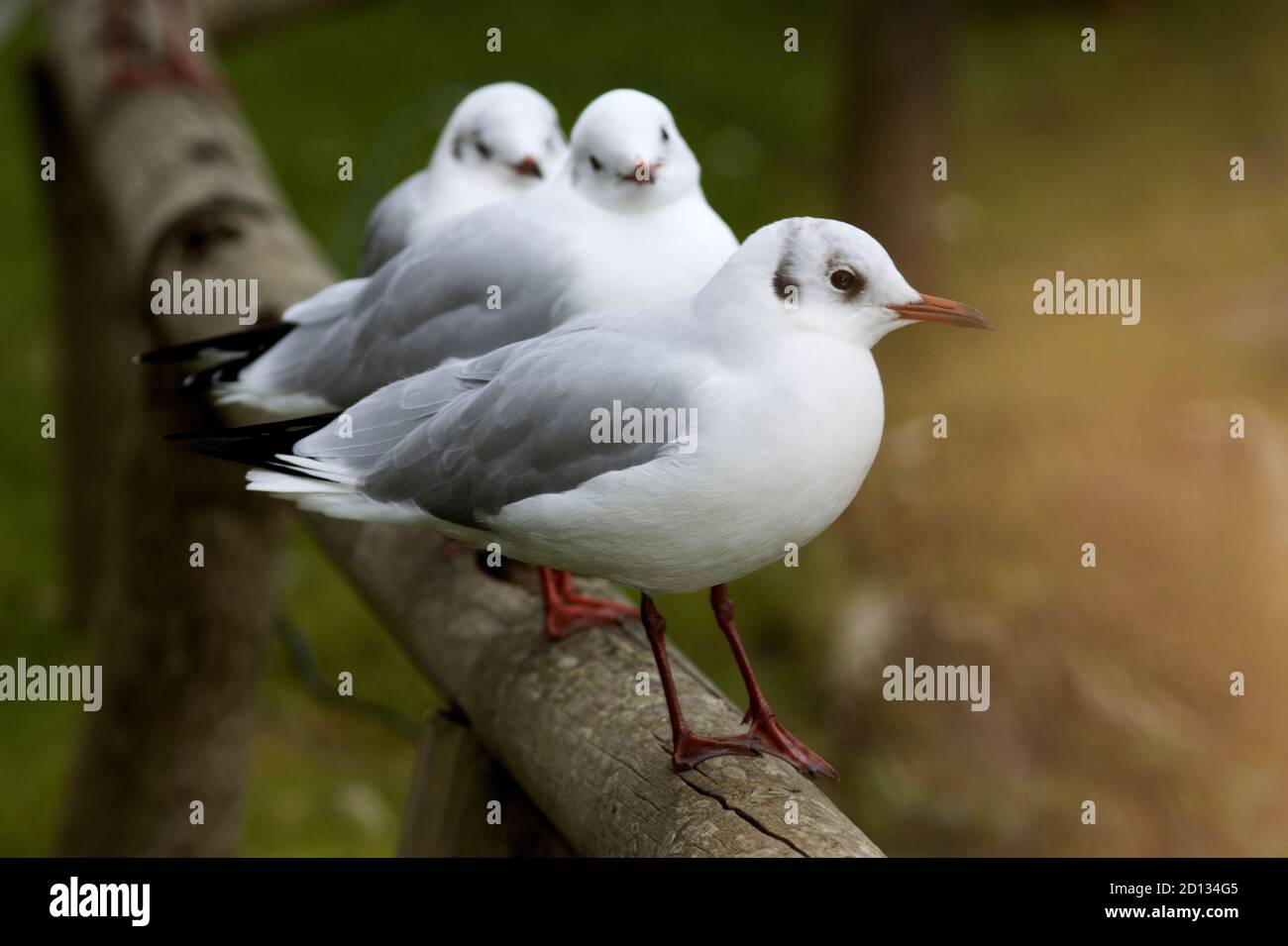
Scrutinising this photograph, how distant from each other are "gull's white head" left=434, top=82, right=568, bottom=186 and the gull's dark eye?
2.22 ft

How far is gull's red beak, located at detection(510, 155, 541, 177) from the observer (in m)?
1.97

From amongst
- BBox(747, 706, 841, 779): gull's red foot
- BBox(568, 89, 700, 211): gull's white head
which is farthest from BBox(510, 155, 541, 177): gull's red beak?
BBox(747, 706, 841, 779): gull's red foot

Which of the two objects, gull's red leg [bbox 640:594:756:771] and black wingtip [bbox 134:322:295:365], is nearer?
gull's red leg [bbox 640:594:756:771]

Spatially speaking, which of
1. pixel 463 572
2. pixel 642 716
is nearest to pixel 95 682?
pixel 463 572

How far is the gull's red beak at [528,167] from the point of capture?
1.97 m

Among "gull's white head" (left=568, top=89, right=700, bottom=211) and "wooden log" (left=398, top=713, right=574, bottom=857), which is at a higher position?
"gull's white head" (left=568, top=89, right=700, bottom=211)

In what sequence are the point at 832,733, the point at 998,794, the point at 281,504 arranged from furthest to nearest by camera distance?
the point at 832,733
the point at 998,794
the point at 281,504

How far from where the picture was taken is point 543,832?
72.6 inches

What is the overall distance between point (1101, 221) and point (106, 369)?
11.9ft

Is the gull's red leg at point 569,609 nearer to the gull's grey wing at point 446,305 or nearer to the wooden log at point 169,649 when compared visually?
the gull's grey wing at point 446,305

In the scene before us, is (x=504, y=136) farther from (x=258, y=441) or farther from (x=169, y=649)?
(x=169, y=649)

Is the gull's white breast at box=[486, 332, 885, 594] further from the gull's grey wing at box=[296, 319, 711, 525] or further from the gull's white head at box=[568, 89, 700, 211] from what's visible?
the gull's white head at box=[568, 89, 700, 211]
